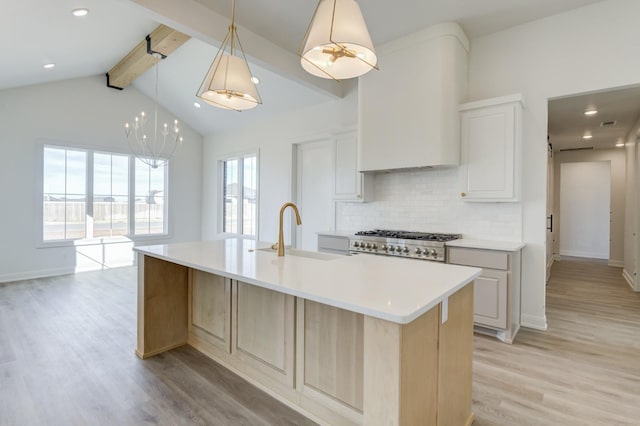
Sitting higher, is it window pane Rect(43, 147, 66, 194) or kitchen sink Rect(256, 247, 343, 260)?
window pane Rect(43, 147, 66, 194)

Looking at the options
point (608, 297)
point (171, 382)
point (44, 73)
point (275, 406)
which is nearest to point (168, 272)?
point (171, 382)

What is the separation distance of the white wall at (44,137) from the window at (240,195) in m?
2.00

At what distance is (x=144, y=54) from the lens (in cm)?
488

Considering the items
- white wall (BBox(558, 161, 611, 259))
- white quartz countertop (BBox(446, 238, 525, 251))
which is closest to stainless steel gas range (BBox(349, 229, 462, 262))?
white quartz countertop (BBox(446, 238, 525, 251))

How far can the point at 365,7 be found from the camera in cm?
311

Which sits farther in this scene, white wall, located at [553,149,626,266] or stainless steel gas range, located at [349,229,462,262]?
white wall, located at [553,149,626,266]

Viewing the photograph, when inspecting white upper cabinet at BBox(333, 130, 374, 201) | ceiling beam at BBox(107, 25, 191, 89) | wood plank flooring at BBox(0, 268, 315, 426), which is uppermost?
ceiling beam at BBox(107, 25, 191, 89)

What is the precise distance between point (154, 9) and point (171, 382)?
9.62ft

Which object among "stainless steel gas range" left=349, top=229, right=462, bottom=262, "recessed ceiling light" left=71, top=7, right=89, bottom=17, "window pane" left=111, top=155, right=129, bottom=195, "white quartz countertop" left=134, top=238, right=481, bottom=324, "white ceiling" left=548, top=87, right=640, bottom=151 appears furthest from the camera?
"window pane" left=111, top=155, right=129, bottom=195

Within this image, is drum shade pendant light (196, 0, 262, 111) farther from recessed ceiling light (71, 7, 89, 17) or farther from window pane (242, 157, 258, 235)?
window pane (242, 157, 258, 235)

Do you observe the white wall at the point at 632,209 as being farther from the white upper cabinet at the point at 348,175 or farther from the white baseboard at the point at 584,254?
the white upper cabinet at the point at 348,175

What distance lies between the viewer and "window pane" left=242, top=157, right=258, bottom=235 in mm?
6438

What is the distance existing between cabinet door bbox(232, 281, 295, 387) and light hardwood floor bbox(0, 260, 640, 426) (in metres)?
0.21

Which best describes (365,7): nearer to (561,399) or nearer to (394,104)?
(394,104)
